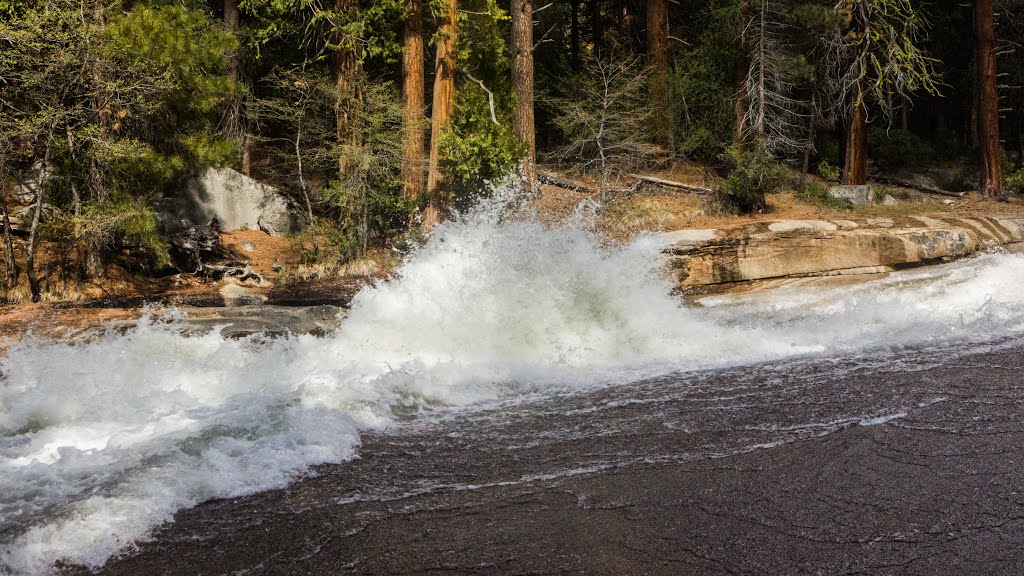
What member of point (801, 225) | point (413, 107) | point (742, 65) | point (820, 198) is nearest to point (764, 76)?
point (742, 65)

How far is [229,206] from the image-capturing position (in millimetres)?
19125

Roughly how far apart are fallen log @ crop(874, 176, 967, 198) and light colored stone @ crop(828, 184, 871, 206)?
9.53ft

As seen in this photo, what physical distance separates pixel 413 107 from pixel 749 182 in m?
8.14

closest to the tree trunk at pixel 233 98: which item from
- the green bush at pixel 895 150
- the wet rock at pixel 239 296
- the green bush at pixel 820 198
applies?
the wet rock at pixel 239 296

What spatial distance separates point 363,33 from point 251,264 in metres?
6.29

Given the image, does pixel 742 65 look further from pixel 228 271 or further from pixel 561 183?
pixel 228 271

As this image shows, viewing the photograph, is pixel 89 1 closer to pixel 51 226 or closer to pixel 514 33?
pixel 51 226

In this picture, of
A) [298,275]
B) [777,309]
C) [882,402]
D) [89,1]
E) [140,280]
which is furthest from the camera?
[298,275]

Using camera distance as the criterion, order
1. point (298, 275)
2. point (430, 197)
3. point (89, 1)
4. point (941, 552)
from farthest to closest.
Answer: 1. point (430, 197)
2. point (298, 275)
3. point (89, 1)
4. point (941, 552)

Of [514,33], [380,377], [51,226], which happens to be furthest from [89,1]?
[380,377]

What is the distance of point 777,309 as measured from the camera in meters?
11.1

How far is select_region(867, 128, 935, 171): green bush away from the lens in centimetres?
2631

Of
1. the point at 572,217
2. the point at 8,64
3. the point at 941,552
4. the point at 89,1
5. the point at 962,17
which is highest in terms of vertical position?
the point at 962,17

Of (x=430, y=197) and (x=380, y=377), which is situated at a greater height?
(x=430, y=197)
